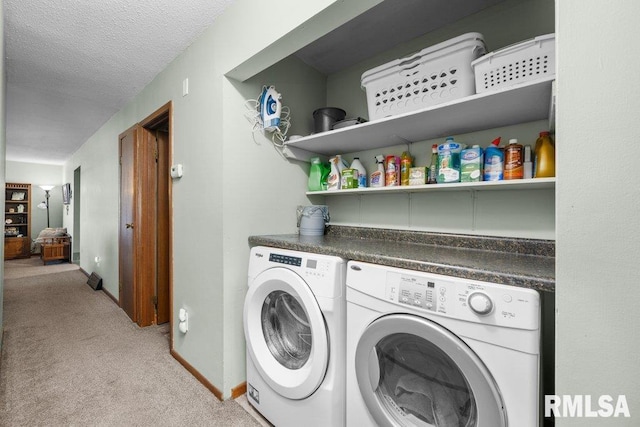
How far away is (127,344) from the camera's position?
7.50 feet

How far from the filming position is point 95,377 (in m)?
1.82

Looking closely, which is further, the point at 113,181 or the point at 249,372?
the point at 113,181

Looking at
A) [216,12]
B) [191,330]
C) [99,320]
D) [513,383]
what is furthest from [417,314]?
[99,320]

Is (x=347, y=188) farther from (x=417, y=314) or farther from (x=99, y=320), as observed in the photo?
(x=99, y=320)

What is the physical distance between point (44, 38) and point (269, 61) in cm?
160

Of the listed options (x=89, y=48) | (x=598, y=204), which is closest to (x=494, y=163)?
(x=598, y=204)

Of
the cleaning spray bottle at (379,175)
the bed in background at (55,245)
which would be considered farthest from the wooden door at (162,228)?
the bed in background at (55,245)

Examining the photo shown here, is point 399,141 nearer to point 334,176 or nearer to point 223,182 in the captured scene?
point 334,176

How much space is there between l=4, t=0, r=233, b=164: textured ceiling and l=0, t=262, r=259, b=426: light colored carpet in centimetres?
221

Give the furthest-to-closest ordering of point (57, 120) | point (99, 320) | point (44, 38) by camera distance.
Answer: point (57, 120) → point (99, 320) → point (44, 38)

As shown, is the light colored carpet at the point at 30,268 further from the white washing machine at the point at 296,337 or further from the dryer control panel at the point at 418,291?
the dryer control panel at the point at 418,291

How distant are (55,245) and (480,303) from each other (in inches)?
301

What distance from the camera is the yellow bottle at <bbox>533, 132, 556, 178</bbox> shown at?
45.5 inches

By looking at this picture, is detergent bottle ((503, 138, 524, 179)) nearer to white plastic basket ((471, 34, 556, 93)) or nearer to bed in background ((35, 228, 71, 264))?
white plastic basket ((471, 34, 556, 93))
